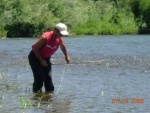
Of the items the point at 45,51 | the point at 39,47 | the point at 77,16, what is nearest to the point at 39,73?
the point at 45,51

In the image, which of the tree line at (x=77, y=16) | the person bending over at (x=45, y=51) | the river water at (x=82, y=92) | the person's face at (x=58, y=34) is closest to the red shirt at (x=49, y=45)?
the person bending over at (x=45, y=51)

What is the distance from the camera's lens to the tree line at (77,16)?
53969 millimetres

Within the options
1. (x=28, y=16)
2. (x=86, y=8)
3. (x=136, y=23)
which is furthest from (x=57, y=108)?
(x=136, y=23)

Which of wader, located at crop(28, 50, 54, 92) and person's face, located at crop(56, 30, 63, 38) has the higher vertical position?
person's face, located at crop(56, 30, 63, 38)

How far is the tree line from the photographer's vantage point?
54.0m

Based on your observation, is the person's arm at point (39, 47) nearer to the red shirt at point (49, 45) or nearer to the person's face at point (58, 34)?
the red shirt at point (49, 45)

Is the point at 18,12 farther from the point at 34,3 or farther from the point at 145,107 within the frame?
the point at 145,107

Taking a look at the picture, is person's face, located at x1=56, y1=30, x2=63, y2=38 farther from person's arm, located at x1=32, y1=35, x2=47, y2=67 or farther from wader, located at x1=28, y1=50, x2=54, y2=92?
Result: wader, located at x1=28, y1=50, x2=54, y2=92

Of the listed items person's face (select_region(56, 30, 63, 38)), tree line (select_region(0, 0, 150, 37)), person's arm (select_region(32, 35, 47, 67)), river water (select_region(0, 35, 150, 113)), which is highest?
person's face (select_region(56, 30, 63, 38))

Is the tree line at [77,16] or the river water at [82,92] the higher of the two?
the river water at [82,92]

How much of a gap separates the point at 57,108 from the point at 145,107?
166 cm

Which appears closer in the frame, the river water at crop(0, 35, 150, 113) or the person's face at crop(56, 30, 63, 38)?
the river water at crop(0, 35, 150, 113)

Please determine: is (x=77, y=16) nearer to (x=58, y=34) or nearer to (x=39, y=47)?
(x=39, y=47)

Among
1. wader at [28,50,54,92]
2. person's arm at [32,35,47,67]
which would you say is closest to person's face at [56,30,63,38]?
person's arm at [32,35,47,67]
